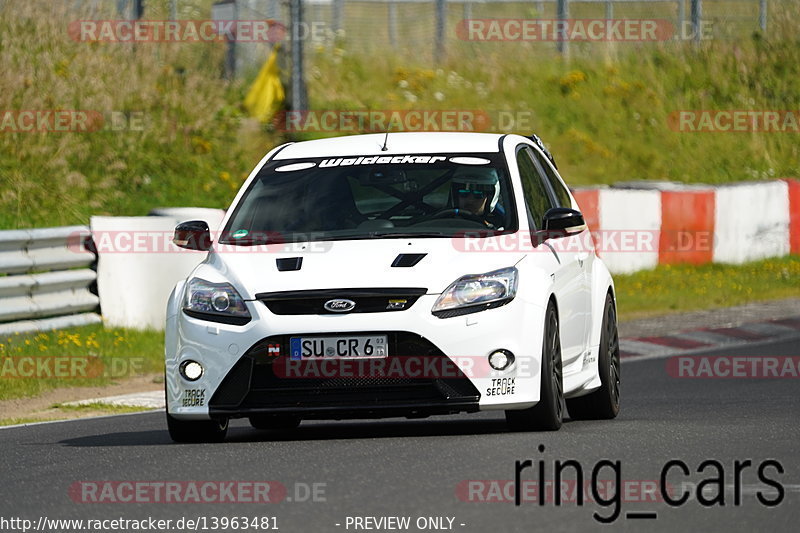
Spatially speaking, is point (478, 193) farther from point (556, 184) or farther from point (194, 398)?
point (194, 398)

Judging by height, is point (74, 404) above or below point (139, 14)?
below

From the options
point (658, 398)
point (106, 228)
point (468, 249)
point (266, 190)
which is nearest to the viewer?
point (468, 249)

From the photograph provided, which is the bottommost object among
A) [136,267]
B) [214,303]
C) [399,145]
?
[136,267]

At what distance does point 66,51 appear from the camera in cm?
2661

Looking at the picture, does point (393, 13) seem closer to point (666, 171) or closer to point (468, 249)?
A: point (666, 171)

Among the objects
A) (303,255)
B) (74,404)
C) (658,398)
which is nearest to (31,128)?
(74,404)

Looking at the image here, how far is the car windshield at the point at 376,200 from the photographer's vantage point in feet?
31.1

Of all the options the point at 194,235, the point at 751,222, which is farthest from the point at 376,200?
the point at 751,222

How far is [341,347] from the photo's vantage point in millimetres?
8688

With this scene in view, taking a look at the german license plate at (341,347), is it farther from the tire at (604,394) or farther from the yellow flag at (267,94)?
the yellow flag at (267,94)

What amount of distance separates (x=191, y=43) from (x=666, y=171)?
31.0 feet

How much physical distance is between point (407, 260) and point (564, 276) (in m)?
1.17

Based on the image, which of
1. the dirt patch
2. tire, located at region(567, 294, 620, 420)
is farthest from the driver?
the dirt patch

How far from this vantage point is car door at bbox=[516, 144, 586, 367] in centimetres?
950
